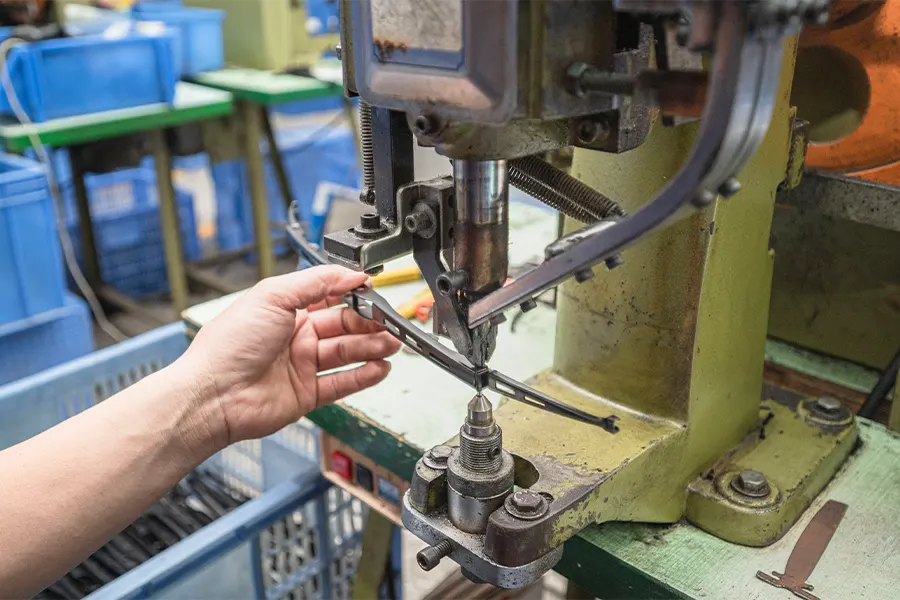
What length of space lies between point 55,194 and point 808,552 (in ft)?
9.47


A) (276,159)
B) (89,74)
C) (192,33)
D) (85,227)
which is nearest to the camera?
(89,74)

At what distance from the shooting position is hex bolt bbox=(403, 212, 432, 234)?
2.11 feet

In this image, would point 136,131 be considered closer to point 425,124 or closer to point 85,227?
point 85,227

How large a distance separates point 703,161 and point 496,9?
0.16 metres

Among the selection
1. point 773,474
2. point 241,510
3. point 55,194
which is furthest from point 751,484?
point 55,194

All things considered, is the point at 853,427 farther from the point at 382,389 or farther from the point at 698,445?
the point at 382,389

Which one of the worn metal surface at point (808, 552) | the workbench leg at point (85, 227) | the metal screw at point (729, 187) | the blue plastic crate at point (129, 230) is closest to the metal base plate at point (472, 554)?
the worn metal surface at point (808, 552)

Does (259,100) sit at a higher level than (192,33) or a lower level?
lower

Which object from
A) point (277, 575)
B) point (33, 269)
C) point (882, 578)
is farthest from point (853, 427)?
point (33, 269)

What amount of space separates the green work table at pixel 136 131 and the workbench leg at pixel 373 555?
1592 mm

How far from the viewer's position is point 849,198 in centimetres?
88

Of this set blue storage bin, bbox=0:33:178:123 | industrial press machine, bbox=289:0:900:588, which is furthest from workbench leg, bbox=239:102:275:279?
industrial press machine, bbox=289:0:900:588

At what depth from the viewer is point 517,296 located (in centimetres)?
58

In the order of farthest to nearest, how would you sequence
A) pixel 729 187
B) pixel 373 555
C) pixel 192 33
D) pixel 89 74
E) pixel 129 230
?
pixel 129 230, pixel 192 33, pixel 89 74, pixel 373 555, pixel 729 187
